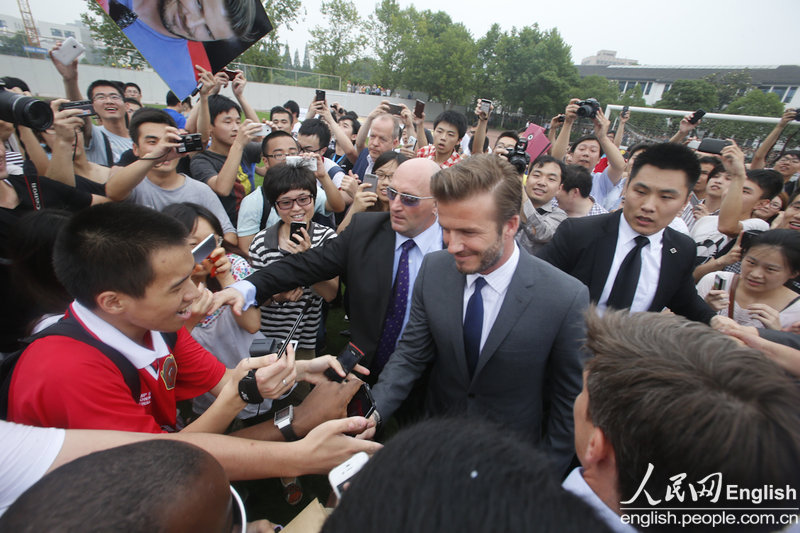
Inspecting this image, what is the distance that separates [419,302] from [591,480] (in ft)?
4.01

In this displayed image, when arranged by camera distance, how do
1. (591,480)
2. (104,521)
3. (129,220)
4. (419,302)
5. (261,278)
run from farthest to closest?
1. (261,278)
2. (419,302)
3. (129,220)
4. (591,480)
5. (104,521)

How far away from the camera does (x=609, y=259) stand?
250 centimetres

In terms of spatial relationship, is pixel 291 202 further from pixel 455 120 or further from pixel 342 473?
pixel 455 120

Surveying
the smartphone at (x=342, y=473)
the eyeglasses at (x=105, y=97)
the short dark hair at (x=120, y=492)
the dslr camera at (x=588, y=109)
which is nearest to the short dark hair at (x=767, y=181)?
the dslr camera at (x=588, y=109)

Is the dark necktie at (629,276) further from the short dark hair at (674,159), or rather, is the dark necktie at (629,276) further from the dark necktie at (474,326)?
the dark necktie at (474,326)

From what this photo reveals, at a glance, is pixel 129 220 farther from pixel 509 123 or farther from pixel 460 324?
pixel 509 123

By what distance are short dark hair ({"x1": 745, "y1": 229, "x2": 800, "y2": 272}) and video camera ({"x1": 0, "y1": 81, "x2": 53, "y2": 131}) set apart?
5058 millimetres

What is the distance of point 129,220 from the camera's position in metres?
1.48

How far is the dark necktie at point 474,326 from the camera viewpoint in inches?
76.0

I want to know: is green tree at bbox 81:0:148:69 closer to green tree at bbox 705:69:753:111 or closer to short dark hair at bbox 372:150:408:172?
short dark hair at bbox 372:150:408:172

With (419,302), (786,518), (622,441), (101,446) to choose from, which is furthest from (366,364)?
(786,518)

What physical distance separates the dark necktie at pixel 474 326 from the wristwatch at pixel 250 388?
1.06m

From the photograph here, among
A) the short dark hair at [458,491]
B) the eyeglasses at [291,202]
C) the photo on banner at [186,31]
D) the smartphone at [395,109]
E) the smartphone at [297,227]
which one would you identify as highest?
the photo on banner at [186,31]

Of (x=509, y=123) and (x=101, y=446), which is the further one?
(x=509, y=123)
